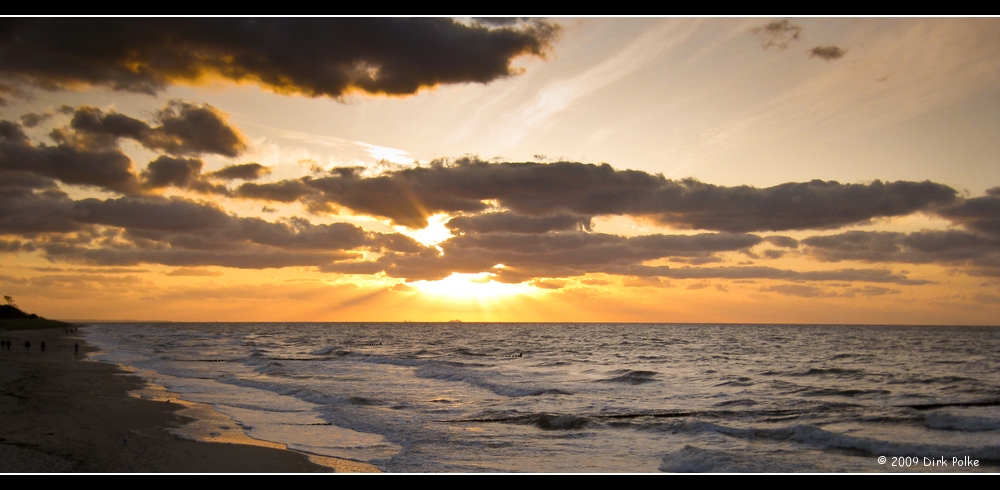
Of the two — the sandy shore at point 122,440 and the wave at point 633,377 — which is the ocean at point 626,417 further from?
the sandy shore at point 122,440

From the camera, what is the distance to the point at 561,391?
33.1 metres

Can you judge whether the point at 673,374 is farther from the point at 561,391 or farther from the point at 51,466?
the point at 51,466

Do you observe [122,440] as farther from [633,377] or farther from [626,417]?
[633,377]

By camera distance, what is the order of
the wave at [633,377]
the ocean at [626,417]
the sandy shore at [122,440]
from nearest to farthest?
the sandy shore at [122,440]
the ocean at [626,417]
the wave at [633,377]

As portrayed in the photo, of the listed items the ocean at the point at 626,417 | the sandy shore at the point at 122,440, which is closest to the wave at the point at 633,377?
the ocean at the point at 626,417

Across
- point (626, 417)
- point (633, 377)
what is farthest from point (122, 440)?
point (633, 377)

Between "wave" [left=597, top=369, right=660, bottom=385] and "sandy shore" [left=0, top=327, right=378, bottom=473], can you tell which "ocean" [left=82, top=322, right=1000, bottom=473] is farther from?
"sandy shore" [left=0, top=327, right=378, bottom=473]

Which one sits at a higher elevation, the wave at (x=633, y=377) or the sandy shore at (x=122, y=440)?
the sandy shore at (x=122, y=440)

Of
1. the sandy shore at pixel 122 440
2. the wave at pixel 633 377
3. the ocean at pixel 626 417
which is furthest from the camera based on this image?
the wave at pixel 633 377

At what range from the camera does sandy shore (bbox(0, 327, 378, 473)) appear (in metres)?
13.7

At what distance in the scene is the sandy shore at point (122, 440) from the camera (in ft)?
45.0

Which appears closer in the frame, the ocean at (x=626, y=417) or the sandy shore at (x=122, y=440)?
the sandy shore at (x=122, y=440)

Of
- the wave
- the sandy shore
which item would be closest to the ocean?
the wave
